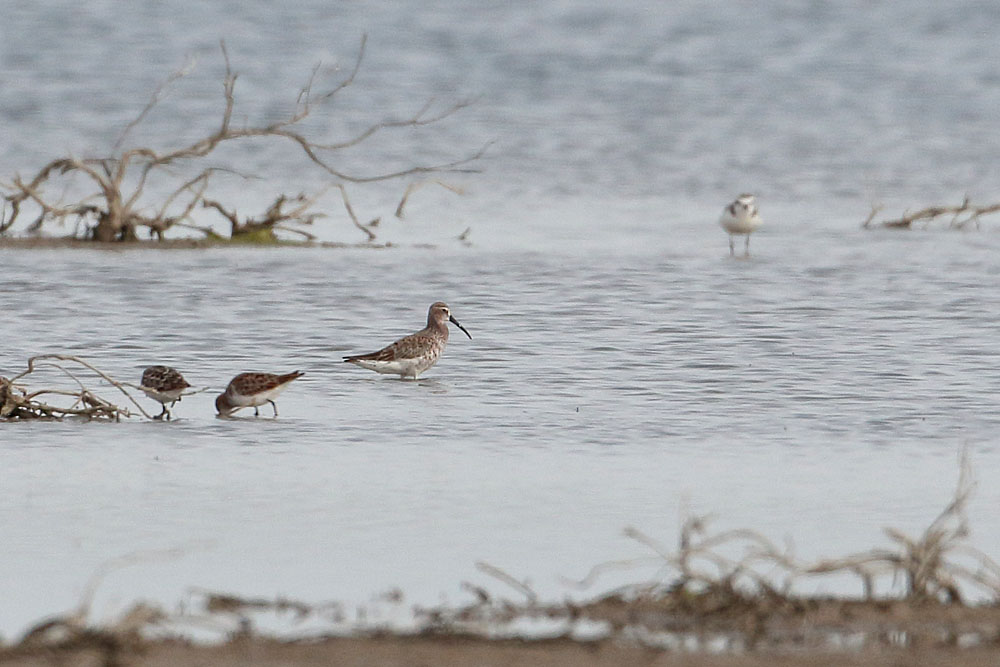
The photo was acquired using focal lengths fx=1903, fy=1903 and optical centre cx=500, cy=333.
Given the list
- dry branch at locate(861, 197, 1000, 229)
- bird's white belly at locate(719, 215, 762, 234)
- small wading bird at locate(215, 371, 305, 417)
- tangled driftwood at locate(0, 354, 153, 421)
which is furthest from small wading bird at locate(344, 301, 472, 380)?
dry branch at locate(861, 197, 1000, 229)

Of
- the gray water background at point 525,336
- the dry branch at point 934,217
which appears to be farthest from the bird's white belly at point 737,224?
the dry branch at point 934,217

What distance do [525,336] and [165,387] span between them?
3879 millimetres

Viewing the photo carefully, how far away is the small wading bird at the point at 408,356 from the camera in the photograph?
39.3 feet

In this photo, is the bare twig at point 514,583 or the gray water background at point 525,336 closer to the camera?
the bare twig at point 514,583

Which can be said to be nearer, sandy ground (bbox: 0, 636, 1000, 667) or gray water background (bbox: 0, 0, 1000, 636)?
sandy ground (bbox: 0, 636, 1000, 667)

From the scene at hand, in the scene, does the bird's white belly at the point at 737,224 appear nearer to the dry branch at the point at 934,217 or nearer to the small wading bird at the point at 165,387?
the dry branch at the point at 934,217

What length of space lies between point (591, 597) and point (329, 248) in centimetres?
1249

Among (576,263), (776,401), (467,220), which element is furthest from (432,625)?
(467,220)

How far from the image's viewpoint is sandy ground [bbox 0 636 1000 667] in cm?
549

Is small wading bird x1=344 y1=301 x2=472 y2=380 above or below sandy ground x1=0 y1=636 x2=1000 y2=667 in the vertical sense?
above

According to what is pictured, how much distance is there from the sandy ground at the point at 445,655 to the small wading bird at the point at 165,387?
14.8ft

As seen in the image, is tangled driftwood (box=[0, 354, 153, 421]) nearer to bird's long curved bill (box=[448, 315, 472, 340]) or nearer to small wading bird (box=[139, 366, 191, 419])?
small wading bird (box=[139, 366, 191, 419])

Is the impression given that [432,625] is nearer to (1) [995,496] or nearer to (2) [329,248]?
(1) [995,496]

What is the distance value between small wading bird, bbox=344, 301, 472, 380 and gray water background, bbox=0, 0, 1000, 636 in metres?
0.21
